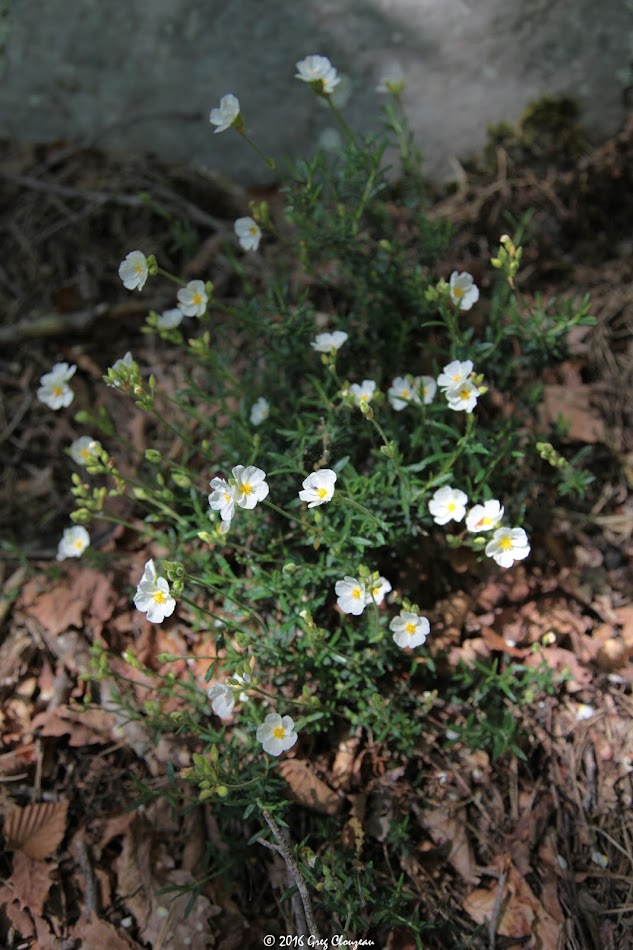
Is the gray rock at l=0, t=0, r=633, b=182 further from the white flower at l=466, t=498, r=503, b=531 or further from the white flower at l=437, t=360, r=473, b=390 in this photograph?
the white flower at l=466, t=498, r=503, b=531

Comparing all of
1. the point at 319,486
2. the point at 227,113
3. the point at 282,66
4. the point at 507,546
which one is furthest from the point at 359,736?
the point at 282,66

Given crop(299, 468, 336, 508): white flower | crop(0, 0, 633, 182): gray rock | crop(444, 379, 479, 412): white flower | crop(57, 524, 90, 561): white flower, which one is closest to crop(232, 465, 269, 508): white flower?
crop(299, 468, 336, 508): white flower

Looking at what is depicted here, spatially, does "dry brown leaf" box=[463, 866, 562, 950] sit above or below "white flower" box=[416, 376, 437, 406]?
below

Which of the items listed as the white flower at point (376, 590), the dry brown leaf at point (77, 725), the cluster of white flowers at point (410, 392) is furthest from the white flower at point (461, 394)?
the dry brown leaf at point (77, 725)

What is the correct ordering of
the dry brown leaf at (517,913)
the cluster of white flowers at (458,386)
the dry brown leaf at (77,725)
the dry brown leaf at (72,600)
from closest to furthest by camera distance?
1. the dry brown leaf at (517,913)
2. the cluster of white flowers at (458,386)
3. the dry brown leaf at (77,725)
4. the dry brown leaf at (72,600)

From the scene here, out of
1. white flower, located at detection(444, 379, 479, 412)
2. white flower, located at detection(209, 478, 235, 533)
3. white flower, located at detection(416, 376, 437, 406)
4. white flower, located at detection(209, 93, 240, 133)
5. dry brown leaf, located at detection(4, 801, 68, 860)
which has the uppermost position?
white flower, located at detection(209, 93, 240, 133)

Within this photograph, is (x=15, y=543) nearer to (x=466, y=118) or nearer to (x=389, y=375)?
(x=389, y=375)

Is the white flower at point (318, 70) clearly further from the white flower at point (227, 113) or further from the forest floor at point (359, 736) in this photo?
the forest floor at point (359, 736)
